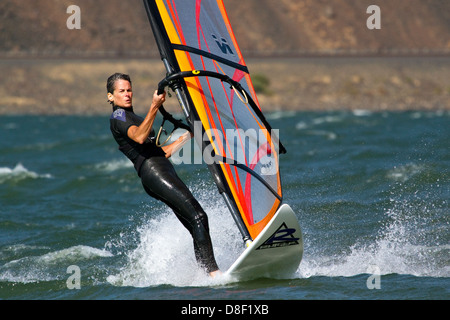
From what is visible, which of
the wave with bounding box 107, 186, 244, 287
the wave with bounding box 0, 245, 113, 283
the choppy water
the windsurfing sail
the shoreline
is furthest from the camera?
the shoreline

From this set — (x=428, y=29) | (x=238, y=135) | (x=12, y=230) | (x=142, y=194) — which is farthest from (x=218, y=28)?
(x=428, y=29)

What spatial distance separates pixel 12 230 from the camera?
352 inches

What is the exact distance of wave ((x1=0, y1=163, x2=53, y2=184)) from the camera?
44.0ft

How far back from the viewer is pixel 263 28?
59.7 meters

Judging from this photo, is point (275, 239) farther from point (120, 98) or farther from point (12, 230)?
point (12, 230)

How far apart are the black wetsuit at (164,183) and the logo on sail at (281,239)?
1.43 feet

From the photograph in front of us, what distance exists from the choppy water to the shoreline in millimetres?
29979

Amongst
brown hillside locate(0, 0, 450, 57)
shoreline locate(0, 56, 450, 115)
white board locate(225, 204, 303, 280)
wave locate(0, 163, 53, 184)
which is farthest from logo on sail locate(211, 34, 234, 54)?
brown hillside locate(0, 0, 450, 57)

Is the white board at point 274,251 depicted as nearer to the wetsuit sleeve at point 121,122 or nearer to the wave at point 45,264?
the wetsuit sleeve at point 121,122

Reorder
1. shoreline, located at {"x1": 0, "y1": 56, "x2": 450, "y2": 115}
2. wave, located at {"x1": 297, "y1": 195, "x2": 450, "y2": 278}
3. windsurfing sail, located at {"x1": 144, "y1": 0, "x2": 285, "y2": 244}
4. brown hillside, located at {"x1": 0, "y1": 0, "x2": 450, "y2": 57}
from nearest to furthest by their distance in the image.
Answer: windsurfing sail, located at {"x1": 144, "y1": 0, "x2": 285, "y2": 244}, wave, located at {"x1": 297, "y1": 195, "x2": 450, "y2": 278}, shoreline, located at {"x1": 0, "y1": 56, "x2": 450, "y2": 115}, brown hillside, located at {"x1": 0, "y1": 0, "x2": 450, "y2": 57}

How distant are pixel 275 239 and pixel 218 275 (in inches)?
20.7

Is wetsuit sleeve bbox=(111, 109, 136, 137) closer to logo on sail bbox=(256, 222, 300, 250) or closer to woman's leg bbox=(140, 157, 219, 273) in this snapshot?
woman's leg bbox=(140, 157, 219, 273)

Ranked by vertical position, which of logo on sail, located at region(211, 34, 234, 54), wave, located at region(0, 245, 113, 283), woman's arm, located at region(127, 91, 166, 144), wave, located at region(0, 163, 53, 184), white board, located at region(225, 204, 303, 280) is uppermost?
wave, located at region(0, 163, 53, 184)

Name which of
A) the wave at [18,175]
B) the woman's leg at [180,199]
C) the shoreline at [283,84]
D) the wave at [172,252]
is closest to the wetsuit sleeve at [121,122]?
the woman's leg at [180,199]
